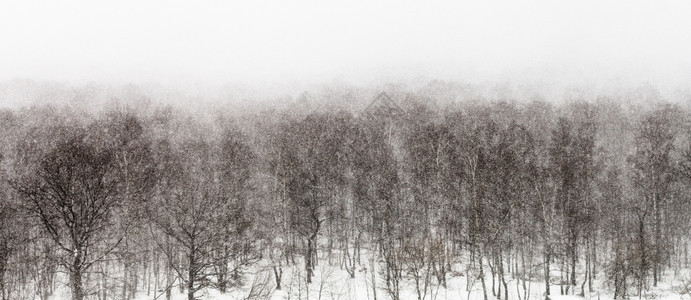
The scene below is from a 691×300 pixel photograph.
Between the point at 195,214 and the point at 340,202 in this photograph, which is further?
the point at 340,202

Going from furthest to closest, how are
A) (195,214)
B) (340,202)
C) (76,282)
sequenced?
(340,202)
(195,214)
(76,282)

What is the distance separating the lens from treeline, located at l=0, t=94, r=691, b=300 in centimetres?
2372

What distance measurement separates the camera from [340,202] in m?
38.8

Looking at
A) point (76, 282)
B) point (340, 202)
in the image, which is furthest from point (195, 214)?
point (340, 202)

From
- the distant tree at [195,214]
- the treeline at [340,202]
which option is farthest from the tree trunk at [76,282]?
the distant tree at [195,214]

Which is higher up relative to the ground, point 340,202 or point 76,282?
point 340,202

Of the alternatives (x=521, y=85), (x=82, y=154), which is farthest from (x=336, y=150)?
(x=521, y=85)

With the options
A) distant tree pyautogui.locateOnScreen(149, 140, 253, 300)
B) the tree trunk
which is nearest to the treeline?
the tree trunk

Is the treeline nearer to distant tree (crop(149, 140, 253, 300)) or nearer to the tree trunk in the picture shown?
the tree trunk

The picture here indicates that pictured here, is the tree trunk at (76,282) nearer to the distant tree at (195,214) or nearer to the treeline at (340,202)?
the treeline at (340,202)

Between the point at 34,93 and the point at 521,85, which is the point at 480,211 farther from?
the point at 34,93

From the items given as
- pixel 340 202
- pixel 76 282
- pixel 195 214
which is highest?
pixel 195 214

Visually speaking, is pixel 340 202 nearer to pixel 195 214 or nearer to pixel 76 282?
pixel 195 214

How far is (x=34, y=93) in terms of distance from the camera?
3524 inches
